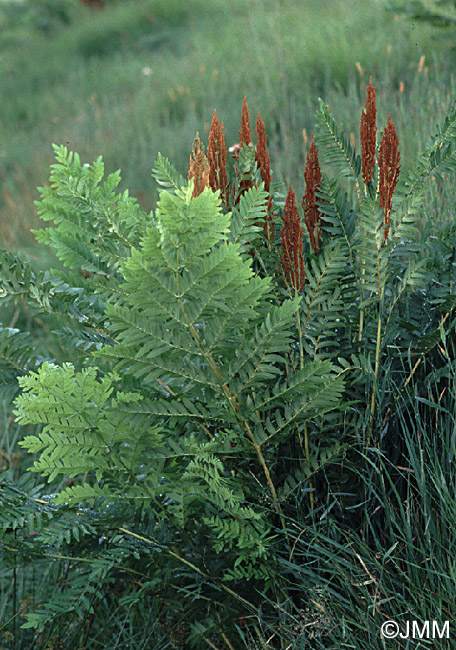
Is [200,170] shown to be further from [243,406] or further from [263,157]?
[243,406]

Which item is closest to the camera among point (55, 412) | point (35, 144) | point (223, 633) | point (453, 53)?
point (55, 412)

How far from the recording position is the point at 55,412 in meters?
1.19

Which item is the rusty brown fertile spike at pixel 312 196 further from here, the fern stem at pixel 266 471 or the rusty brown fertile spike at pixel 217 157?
the fern stem at pixel 266 471

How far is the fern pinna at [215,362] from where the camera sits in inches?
45.2

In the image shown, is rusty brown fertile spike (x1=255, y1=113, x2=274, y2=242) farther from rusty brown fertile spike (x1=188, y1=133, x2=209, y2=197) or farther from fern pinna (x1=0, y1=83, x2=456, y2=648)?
rusty brown fertile spike (x1=188, y1=133, x2=209, y2=197)

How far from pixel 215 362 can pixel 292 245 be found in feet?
0.99

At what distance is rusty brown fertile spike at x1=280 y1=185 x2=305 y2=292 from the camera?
4.15ft

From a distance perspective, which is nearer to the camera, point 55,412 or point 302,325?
point 55,412

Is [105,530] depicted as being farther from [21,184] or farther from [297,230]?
[21,184]

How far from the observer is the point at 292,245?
1.31 meters

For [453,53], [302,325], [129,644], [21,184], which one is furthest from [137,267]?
[21,184]

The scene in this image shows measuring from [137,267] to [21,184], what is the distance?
536 cm

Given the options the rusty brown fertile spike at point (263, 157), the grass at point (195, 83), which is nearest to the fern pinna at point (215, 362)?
the rusty brown fertile spike at point (263, 157)

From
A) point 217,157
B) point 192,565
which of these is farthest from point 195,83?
point 192,565
